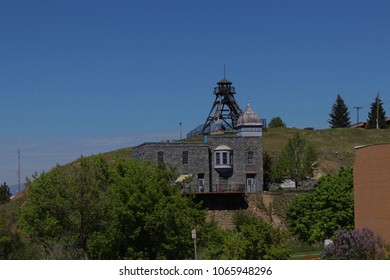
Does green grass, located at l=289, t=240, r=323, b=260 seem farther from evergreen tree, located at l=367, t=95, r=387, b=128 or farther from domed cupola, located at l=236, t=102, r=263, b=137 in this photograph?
evergreen tree, located at l=367, t=95, r=387, b=128

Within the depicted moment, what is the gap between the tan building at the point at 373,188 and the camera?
3803cm

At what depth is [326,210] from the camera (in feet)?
192

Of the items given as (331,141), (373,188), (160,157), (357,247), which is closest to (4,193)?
(160,157)

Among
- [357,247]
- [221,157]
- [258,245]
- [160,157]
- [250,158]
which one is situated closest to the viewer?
[258,245]

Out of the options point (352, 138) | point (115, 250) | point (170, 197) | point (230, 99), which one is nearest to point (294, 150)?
point (230, 99)

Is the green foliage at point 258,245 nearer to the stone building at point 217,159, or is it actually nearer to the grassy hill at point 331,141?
the stone building at point 217,159

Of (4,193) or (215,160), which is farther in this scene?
(4,193)

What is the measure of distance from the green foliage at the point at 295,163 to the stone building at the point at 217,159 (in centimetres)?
668

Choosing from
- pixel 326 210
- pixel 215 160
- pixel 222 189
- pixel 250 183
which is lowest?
pixel 326 210

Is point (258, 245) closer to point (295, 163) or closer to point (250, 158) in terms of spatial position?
point (250, 158)

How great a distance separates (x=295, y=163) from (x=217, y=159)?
12.6m

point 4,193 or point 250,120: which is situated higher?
point 250,120

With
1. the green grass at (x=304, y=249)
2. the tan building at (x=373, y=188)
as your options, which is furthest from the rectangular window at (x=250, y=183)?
the tan building at (x=373, y=188)

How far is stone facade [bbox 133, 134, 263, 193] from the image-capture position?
6994 centimetres
